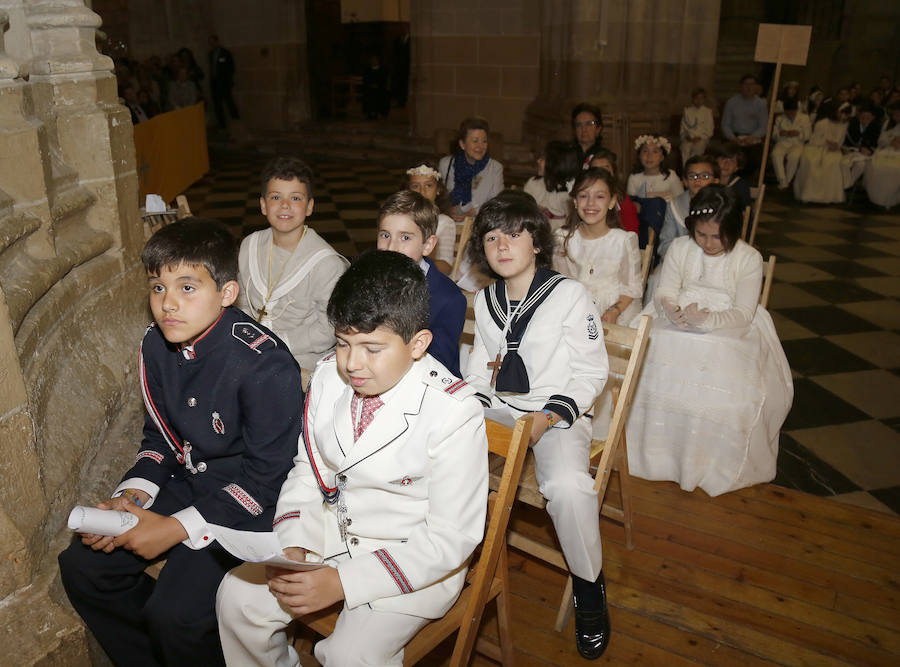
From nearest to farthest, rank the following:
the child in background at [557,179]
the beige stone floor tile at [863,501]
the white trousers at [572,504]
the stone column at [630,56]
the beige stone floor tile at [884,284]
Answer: the white trousers at [572,504]
the beige stone floor tile at [863,501]
the child in background at [557,179]
the beige stone floor tile at [884,284]
the stone column at [630,56]

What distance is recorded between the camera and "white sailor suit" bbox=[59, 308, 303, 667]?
72.9 inches

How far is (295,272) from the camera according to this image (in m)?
2.92

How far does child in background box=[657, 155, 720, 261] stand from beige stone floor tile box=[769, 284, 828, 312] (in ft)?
4.28

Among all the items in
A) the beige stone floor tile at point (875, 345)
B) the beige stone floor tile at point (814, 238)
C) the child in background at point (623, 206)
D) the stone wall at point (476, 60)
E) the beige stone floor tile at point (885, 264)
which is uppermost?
the stone wall at point (476, 60)

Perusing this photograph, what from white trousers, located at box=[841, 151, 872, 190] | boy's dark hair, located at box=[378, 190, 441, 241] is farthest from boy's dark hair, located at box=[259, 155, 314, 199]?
white trousers, located at box=[841, 151, 872, 190]

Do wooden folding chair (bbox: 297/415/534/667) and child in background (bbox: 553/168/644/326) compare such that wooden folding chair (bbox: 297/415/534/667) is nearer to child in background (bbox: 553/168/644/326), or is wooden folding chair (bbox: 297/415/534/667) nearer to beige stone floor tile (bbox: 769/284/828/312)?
child in background (bbox: 553/168/644/326)

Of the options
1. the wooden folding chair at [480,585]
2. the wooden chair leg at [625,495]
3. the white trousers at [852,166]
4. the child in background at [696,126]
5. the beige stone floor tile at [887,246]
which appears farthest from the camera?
the white trousers at [852,166]

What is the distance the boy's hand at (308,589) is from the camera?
1584mm

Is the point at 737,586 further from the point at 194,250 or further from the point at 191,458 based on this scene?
the point at 194,250

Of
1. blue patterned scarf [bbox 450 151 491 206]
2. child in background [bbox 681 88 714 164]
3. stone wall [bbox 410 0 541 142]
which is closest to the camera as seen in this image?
blue patterned scarf [bbox 450 151 491 206]

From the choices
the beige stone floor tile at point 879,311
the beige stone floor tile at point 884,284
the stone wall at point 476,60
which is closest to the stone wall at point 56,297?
the beige stone floor tile at point 879,311

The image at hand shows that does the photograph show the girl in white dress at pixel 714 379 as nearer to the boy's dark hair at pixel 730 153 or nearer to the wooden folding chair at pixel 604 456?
the wooden folding chair at pixel 604 456

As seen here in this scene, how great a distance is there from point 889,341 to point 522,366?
351 centimetres

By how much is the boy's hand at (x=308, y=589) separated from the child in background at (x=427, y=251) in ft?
3.37
